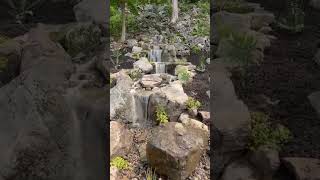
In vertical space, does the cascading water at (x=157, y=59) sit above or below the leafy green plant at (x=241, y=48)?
below

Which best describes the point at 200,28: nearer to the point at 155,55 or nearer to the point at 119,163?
the point at 155,55

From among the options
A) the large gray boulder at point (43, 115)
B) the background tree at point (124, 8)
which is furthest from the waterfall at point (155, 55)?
the large gray boulder at point (43, 115)

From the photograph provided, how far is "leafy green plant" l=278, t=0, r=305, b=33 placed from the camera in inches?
111

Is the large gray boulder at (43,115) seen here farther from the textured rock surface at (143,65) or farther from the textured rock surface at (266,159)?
the textured rock surface at (266,159)

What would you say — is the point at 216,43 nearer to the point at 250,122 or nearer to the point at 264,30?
the point at 264,30

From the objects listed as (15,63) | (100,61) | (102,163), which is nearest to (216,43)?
(100,61)

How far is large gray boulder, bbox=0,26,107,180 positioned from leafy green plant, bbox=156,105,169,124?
925 mm

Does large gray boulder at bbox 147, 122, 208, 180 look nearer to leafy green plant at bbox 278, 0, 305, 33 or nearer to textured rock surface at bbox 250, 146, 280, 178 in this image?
textured rock surface at bbox 250, 146, 280, 178

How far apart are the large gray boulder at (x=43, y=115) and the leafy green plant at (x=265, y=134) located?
1.13 metres

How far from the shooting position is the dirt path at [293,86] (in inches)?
110

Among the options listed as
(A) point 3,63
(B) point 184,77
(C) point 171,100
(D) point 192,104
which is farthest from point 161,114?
(A) point 3,63

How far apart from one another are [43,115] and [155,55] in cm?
160

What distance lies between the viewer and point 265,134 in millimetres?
2771

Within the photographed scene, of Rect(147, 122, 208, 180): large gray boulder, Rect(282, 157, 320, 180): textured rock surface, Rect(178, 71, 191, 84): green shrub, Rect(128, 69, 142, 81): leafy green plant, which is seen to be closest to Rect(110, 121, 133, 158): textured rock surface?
Rect(147, 122, 208, 180): large gray boulder
